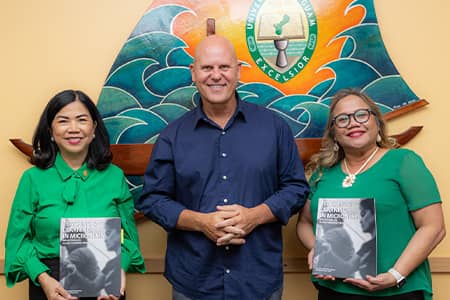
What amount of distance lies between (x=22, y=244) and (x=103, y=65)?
872 millimetres

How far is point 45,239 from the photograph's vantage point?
69.7 inches

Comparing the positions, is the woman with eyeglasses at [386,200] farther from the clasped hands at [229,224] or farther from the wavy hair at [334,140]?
the clasped hands at [229,224]

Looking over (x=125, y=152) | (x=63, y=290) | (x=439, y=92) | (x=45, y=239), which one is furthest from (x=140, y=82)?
(x=439, y=92)

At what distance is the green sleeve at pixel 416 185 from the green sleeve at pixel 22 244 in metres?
1.23

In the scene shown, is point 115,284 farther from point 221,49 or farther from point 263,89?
point 263,89

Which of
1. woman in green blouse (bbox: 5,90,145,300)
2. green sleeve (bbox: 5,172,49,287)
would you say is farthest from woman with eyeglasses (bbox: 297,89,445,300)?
green sleeve (bbox: 5,172,49,287)

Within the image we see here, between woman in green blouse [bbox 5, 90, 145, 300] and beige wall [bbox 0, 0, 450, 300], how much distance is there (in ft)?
1.37

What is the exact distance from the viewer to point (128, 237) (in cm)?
189

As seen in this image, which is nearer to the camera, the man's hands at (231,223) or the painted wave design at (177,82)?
the man's hands at (231,223)

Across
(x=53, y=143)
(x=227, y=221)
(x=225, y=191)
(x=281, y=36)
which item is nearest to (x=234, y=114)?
(x=225, y=191)

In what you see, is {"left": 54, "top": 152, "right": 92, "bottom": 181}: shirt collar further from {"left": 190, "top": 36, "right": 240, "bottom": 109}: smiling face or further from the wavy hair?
the wavy hair

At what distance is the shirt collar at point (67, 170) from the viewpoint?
183cm

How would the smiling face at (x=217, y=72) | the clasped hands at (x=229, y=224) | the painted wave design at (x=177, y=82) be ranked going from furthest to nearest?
the painted wave design at (x=177, y=82)
the smiling face at (x=217, y=72)
the clasped hands at (x=229, y=224)

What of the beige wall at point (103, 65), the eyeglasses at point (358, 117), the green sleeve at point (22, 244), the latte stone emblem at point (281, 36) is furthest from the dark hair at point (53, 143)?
the eyeglasses at point (358, 117)
